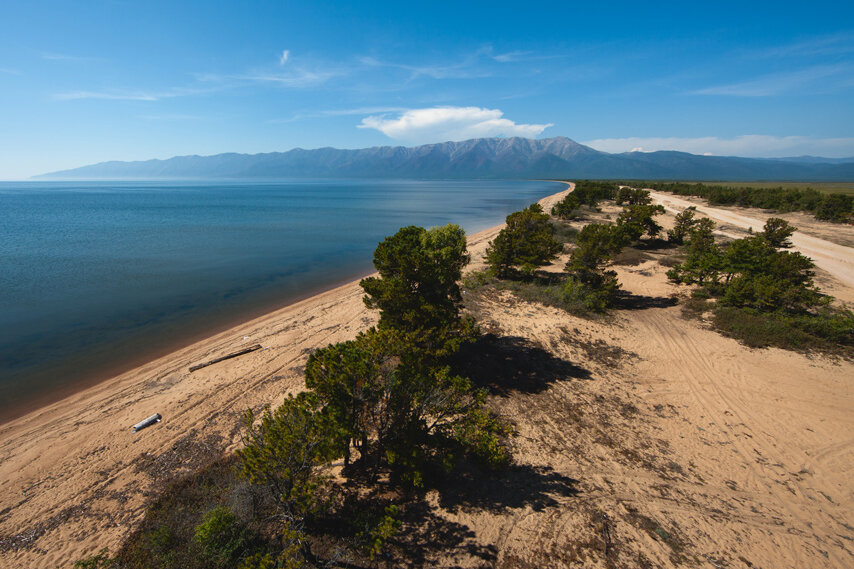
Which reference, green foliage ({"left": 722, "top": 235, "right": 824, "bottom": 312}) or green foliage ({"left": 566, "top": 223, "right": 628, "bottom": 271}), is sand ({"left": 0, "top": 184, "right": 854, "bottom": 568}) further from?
green foliage ({"left": 566, "top": 223, "right": 628, "bottom": 271})

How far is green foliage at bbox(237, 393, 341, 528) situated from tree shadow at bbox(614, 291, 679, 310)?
70.3 ft

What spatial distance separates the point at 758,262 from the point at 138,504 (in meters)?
31.8

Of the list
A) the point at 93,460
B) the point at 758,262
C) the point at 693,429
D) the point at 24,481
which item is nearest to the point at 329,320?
the point at 93,460

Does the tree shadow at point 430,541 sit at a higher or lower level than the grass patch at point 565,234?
lower

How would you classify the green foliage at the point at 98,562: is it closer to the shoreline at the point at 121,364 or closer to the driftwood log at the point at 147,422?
the driftwood log at the point at 147,422

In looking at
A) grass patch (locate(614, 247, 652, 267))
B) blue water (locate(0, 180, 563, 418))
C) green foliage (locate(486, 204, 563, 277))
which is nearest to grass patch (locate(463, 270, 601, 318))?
green foliage (locate(486, 204, 563, 277))

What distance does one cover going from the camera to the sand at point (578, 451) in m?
7.85

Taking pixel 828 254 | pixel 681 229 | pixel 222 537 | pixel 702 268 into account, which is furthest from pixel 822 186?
pixel 222 537

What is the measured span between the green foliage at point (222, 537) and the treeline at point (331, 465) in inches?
0.8

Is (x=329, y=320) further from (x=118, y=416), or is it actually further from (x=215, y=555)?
(x=215, y=555)

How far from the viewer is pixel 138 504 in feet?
27.9

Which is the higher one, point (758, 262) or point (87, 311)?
point (758, 262)

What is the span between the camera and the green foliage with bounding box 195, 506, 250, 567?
6.48 m

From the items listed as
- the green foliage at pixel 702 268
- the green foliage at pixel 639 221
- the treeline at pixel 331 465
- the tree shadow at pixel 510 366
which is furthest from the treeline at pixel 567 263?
the treeline at pixel 331 465
